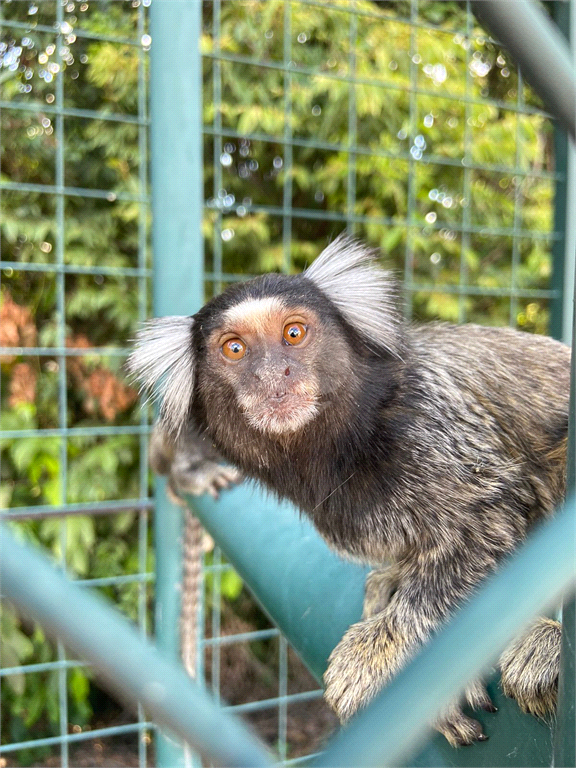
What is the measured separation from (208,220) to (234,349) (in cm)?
198

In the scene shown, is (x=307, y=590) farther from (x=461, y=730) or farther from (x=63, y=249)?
(x=63, y=249)

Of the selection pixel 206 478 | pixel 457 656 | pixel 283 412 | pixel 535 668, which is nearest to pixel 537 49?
pixel 457 656

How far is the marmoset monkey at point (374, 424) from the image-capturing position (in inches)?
45.8

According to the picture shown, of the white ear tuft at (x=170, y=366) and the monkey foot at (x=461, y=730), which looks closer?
the monkey foot at (x=461, y=730)

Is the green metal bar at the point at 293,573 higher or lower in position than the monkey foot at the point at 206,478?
lower

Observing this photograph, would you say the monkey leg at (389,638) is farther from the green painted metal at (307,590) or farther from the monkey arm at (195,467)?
the monkey arm at (195,467)

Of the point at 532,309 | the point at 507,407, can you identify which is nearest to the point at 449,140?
the point at 532,309

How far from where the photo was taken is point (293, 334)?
52.4 inches

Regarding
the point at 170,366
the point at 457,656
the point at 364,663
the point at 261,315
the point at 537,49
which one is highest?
the point at 537,49

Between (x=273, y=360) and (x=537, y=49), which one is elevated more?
(x=537, y=49)

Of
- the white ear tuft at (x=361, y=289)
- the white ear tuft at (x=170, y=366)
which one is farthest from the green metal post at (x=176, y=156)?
the white ear tuft at (x=361, y=289)

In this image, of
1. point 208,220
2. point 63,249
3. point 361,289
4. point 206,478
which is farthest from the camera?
point 208,220

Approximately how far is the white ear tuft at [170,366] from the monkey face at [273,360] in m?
0.12

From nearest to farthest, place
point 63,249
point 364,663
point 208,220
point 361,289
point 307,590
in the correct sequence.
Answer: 1. point 364,663
2. point 307,590
3. point 361,289
4. point 63,249
5. point 208,220
